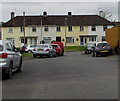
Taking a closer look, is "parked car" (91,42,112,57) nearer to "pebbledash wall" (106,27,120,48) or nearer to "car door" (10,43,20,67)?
"pebbledash wall" (106,27,120,48)

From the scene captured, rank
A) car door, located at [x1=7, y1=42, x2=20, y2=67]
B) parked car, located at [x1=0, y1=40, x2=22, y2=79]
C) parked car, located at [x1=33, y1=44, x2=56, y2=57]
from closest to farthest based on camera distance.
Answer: parked car, located at [x1=0, y1=40, x2=22, y2=79], car door, located at [x1=7, y1=42, x2=20, y2=67], parked car, located at [x1=33, y1=44, x2=56, y2=57]

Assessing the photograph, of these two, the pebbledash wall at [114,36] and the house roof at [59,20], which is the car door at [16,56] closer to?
the pebbledash wall at [114,36]

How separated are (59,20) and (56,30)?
2815 millimetres

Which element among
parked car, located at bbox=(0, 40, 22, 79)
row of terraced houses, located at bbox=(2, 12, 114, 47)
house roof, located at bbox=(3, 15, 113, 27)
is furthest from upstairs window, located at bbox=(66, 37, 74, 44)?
parked car, located at bbox=(0, 40, 22, 79)

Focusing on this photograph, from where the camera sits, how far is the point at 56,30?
75.6m

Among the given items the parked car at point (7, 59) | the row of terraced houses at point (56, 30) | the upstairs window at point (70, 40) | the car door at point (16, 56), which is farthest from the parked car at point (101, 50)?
the upstairs window at point (70, 40)

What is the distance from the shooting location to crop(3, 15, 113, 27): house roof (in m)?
75.7

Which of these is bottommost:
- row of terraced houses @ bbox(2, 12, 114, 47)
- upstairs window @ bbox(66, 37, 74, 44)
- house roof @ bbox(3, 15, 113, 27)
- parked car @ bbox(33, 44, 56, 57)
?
parked car @ bbox(33, 44, 56, 57)

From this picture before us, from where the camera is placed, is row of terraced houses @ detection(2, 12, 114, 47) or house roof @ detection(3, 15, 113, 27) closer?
row of terraced houses @ detection(2, 12, 114, 47)

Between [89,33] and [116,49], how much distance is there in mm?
40128

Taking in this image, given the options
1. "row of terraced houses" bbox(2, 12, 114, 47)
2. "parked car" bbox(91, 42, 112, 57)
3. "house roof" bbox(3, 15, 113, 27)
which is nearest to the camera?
"parked car" bbox(91, 42, 112, 57)

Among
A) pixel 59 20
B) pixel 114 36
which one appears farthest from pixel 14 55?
pixel 59 20

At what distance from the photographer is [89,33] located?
76.4 meters

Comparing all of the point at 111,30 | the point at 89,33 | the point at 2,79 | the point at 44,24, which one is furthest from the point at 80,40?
the point at 2,79
